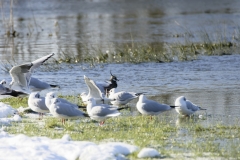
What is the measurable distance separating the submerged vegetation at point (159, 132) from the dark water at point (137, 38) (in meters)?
1.60

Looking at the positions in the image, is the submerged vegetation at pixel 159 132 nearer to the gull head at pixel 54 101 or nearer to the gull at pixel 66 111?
the gull at pixel 66 111

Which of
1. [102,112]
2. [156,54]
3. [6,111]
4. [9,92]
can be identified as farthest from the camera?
[156,54]

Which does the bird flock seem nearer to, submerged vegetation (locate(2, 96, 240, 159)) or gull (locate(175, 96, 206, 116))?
gull (locate(175, 96, 206, 116))

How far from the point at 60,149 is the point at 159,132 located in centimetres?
191

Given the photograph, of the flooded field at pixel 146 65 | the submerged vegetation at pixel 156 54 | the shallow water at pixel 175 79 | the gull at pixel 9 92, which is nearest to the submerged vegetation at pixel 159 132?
the flooded field at pixel 146 65

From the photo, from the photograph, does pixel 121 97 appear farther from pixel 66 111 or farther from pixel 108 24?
pixel 108 24

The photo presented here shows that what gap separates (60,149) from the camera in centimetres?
809

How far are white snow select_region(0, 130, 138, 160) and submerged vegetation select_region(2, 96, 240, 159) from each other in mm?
262

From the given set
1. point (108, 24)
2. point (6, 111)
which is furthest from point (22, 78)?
point (108, 24)

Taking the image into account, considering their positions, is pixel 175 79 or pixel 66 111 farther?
pixel 175 79

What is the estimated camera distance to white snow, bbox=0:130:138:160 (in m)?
7.70

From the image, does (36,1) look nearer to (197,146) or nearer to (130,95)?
(130,95)

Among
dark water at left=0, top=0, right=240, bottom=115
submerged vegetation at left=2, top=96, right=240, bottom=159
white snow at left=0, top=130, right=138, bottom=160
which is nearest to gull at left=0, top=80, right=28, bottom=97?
submerged vegetation at left=2, top=96, right=240, bottom=159

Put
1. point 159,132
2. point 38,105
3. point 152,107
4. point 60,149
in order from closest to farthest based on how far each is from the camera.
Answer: point 60,149
point 159,132
point 152,107
point 38,105
